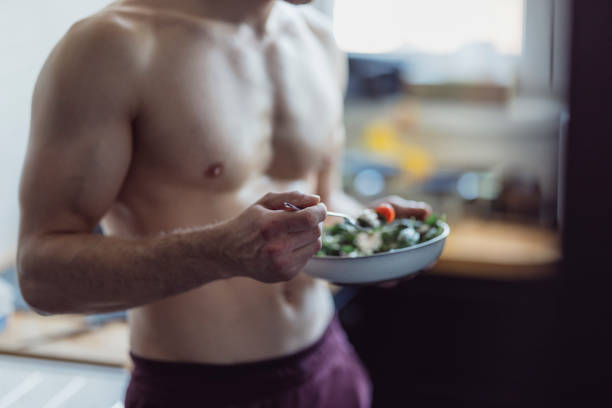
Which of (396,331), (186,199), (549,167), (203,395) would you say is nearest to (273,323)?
(203,395)

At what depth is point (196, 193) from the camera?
888 millimetres

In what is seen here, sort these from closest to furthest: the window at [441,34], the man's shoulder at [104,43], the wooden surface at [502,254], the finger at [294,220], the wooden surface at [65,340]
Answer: the finger at [294,220], the man's shoulder at [104,43], the wooden surface at [65,340], the wooden surface at [502,254], the window at [441,34]

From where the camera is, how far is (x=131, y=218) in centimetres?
90

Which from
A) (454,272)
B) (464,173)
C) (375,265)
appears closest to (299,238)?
(375,265)

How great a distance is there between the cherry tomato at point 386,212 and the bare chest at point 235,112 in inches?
6.3

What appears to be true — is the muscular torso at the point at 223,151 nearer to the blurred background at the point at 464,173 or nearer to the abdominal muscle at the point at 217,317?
the abdominal muscle at the point at 217,317

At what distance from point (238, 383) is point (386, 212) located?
36 centimetres

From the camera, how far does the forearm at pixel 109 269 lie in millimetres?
726

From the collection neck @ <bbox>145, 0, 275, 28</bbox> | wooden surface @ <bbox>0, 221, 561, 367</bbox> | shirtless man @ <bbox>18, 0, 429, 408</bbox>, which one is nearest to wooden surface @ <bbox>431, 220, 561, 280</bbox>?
wooden surface @ <bbox>0, 221, 561, 367</bbox>

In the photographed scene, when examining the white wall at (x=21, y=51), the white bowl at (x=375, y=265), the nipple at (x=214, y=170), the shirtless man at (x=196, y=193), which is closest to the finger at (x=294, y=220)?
the shirtless man at (x=196, y=193)

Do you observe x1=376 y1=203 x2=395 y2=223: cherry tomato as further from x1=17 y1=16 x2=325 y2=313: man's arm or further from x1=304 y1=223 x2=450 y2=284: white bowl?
x1=17 y1=16 x2=325 y2=313: man's arm

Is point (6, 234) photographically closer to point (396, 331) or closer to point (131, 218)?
point (131, 218)

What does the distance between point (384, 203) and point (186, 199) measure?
314mm

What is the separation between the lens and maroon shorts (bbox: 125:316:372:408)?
958mm
